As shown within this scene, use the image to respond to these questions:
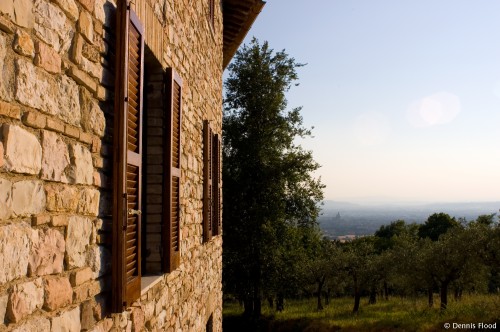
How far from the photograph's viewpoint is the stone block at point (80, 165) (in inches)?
87.3

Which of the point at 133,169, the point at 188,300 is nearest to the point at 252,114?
the point at 188,300

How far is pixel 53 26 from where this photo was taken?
2.04 meters

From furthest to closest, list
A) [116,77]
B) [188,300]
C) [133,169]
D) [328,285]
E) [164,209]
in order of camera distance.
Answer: [328,285], [188,300], [164,209], [133,169], [116,77]

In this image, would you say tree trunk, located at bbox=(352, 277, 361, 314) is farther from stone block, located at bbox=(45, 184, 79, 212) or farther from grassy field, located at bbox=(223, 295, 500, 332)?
stone block, located at bbox=(45, 184, 79, 212)

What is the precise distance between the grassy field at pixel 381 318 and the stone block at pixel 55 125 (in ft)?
45.9

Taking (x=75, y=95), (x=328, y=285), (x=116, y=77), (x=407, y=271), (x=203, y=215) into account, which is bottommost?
(x=328, y=285)

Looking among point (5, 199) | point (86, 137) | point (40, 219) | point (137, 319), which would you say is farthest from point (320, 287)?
point (5, 199)

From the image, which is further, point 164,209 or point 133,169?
point 164,209

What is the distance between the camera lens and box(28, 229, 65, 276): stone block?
1852 millimetres

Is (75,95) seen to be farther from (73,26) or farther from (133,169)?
(133,169)

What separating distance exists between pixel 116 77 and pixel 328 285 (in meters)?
23.3

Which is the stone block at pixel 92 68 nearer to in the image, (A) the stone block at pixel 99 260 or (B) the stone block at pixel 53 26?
(B) the stone block at pixel 53 26

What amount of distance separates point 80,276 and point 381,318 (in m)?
15.6

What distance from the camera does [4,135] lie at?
1654 millimetres
